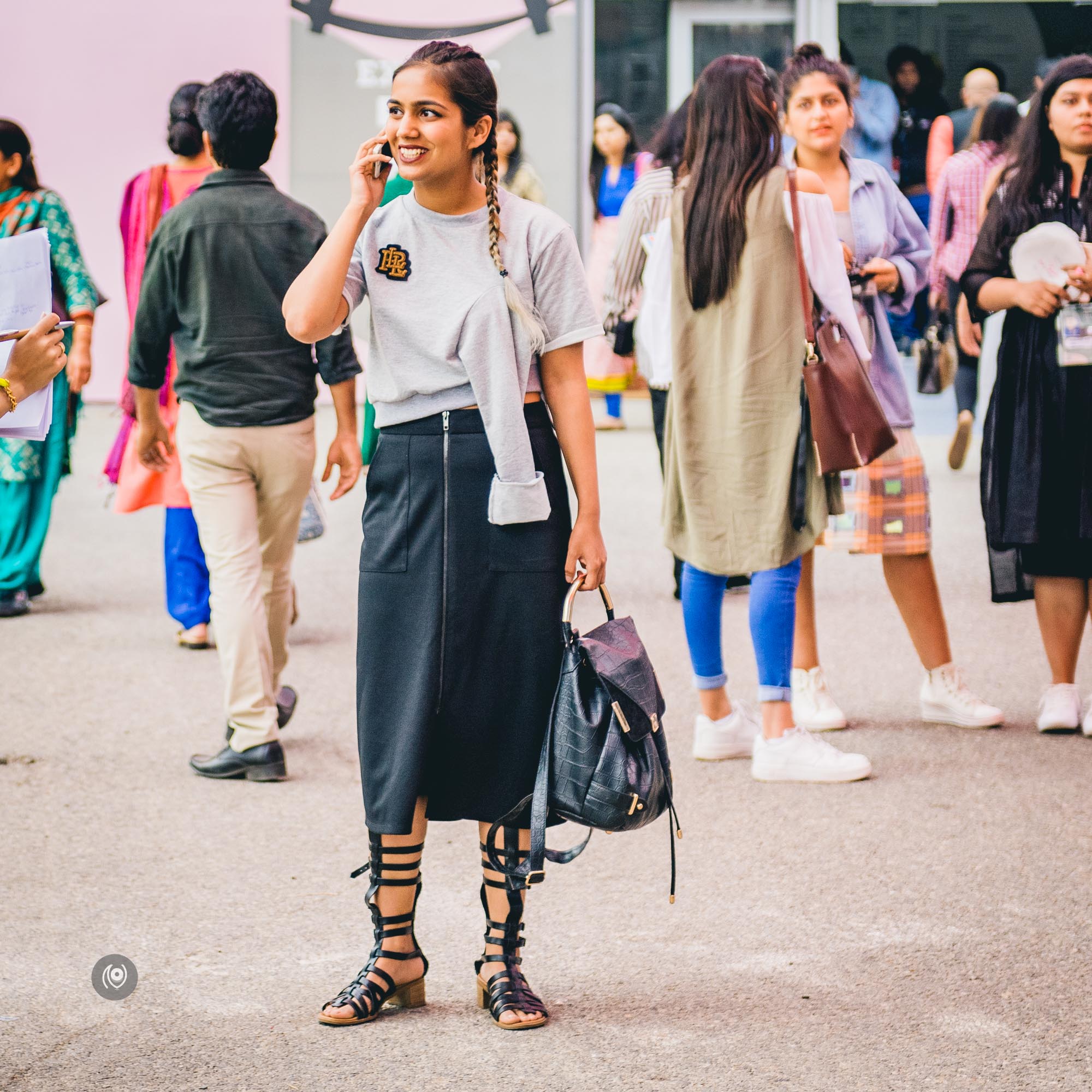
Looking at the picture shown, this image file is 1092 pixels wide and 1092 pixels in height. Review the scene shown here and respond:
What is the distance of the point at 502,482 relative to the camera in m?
3.12

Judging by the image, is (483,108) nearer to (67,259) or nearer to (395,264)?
(395,264)

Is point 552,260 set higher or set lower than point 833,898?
higher

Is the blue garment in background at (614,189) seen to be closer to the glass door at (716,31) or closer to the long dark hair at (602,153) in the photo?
the long dark hair at (602,153)

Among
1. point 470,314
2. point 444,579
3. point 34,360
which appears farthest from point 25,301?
point 444,579

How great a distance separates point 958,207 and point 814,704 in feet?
16.3

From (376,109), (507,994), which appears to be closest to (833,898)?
(507,994)

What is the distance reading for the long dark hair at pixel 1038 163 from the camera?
525 centimetres

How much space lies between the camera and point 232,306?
195 inches

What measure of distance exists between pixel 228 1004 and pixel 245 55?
43.5 feet

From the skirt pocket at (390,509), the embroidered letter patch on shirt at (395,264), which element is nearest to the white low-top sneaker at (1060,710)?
the skirt pocket at (390,509)

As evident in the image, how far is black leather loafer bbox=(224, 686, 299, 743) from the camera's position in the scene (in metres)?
5.45

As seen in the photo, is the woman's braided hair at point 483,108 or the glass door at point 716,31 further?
the glass door at point 716,31

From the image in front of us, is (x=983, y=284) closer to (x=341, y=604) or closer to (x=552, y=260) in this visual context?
(x=552, y=260)

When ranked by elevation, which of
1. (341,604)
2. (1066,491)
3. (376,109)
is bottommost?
(341,604)
